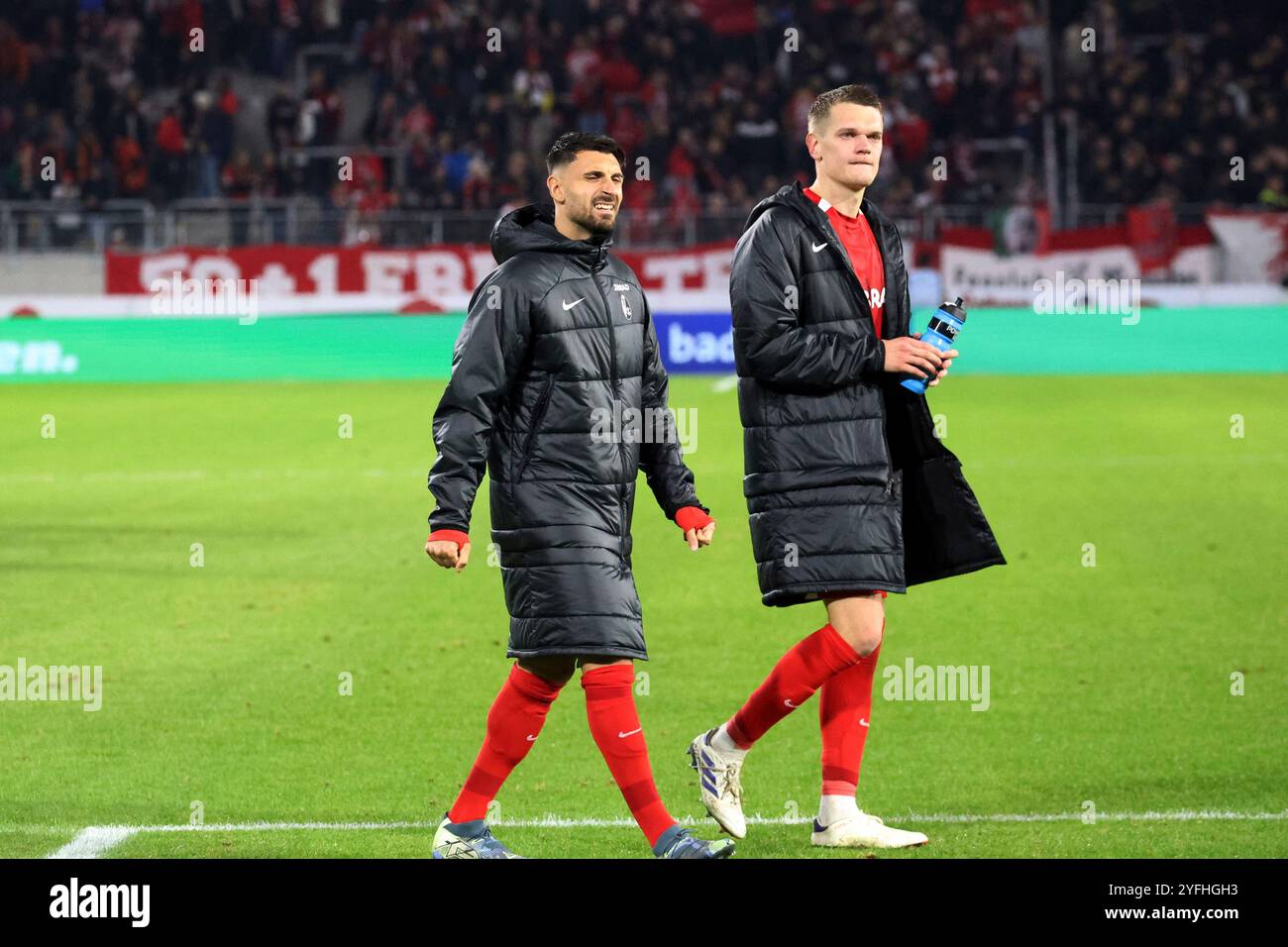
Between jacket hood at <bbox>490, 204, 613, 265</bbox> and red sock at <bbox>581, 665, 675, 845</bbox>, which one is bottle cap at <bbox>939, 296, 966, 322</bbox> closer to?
A: jacket hood at <bbox>490, 204, 613, 265</bbox>

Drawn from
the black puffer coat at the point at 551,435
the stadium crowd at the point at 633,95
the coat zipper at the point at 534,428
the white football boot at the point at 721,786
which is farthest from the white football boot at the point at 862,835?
the stadium crowd at the point at 633,95

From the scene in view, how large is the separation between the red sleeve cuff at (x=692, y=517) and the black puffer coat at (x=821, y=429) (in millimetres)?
163

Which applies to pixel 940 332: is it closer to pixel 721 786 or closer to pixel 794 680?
pixel 794 680

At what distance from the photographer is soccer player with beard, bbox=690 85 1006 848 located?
5.66 meters

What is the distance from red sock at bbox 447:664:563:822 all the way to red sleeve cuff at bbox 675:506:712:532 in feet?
1.93

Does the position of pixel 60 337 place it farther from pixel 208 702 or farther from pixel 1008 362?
pixel 208 702

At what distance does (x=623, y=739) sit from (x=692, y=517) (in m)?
0.69

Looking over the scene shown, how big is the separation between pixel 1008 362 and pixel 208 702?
1702 cm

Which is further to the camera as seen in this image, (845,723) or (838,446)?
(845,723)

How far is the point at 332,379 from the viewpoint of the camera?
24125mm

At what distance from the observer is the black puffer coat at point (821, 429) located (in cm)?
565

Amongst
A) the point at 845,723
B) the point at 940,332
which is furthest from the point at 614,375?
the point at 845,723

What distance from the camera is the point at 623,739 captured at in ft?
17.9

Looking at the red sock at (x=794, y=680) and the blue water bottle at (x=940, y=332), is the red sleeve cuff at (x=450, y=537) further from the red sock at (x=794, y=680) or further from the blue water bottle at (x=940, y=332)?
the blue water bottle at (x=940, y=332)
